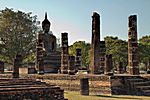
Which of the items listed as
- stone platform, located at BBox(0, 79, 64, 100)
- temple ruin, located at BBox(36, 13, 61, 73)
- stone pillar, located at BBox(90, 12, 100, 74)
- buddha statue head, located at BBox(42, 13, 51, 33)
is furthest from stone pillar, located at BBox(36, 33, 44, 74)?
stone platform, located at BBox(0, 79, 64, 100)

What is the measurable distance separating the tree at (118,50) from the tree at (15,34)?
48.5ft

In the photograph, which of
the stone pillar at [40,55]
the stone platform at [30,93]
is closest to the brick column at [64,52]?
the stone pillar at [40,55]

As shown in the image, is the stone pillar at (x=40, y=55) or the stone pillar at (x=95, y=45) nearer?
the stone pillar at (x=95, y=45)

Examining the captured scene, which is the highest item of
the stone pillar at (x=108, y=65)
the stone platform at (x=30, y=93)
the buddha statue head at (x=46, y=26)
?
the buddha statue head at (x=46, y=26)

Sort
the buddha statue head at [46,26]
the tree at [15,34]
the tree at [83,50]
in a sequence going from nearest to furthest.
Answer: the buddha statue head at [46,26] < the tree at [15,34] < the tree at [83,50]

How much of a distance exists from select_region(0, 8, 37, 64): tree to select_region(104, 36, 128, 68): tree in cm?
1478

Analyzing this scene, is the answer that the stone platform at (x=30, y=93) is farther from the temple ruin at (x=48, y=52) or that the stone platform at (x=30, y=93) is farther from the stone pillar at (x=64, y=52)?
the temple ruin at (x=48, y=52)

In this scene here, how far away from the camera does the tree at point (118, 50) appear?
1868 inches

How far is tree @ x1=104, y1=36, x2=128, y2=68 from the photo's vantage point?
4744cm

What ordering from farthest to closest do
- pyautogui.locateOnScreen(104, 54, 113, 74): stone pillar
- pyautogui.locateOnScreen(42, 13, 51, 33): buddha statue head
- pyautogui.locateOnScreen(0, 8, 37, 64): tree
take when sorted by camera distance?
pyautogui.locateOnScreen(0, 8, 37, 64): tree, pyautogui.locateOnScreen(42, 13, 51, 33): buddha statue head, pyautogui.locateOnScreen(104, 54, 113, 74): stone pillar

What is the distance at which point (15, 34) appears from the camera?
127ft

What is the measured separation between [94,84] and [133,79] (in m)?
2.30

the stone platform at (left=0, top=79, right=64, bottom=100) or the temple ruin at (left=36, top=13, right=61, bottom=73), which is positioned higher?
the temple ruin at (left=36, top=13, right=61, bottom=73)

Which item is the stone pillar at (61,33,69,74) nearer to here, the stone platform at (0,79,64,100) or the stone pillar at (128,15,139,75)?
the stone pillar at (128,15,139,75)
